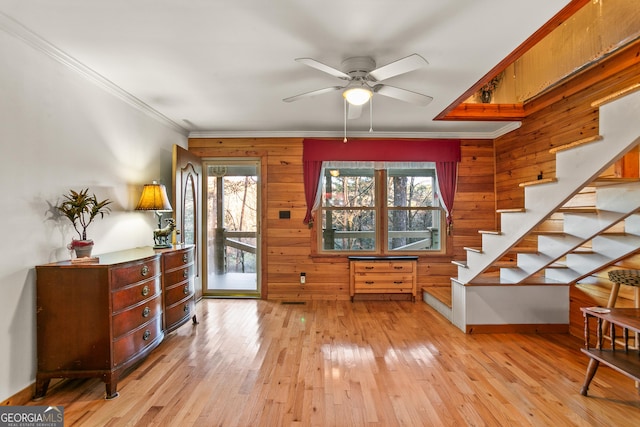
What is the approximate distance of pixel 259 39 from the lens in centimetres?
229

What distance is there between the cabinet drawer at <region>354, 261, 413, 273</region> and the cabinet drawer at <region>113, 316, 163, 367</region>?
2695 mm

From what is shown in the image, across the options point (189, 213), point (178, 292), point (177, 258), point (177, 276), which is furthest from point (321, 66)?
point (189, 213)

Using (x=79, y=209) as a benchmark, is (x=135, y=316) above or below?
below

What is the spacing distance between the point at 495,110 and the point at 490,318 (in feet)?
8.40

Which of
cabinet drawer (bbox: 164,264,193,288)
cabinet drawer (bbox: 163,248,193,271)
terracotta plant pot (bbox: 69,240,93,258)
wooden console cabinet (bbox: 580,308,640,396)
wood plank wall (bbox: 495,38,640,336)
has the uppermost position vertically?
wood plank wall (bbox: 495,38,640,336)

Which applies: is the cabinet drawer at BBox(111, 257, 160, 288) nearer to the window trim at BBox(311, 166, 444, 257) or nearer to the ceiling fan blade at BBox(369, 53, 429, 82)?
the ceiling fan blade at BBox(369, 53, 429, 82)

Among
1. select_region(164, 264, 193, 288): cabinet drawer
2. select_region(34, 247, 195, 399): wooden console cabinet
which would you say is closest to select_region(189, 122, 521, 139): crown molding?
select_region(164, 264, 193, 288): cabinet drawer

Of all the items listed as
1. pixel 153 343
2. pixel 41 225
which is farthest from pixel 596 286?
pixel 41 225

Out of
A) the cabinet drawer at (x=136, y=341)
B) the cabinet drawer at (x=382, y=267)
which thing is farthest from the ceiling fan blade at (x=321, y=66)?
the cabinet drawer at (x=382, y=267)

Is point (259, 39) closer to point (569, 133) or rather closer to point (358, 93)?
point (358, 93)

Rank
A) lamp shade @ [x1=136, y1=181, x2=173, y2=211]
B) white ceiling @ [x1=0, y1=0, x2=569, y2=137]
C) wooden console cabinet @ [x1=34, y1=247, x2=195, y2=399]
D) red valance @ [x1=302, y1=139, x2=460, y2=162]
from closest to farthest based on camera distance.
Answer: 1. white ceiling @ [x1=0, y1=0, x2=569, y2=137]
2. wooden console cabinet @ [x1=34, y1=247, x2=195, y2=399]
3. lamp shade @ [x1=136, y1=181, x2=173, y2=211]
4. red valance @ [x1=302, y1=139, x2=460, y2=162]

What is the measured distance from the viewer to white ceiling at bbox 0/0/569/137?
1.95 m

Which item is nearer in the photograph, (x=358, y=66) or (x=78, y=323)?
(x=78, y=323)

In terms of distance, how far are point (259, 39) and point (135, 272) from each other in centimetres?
194
